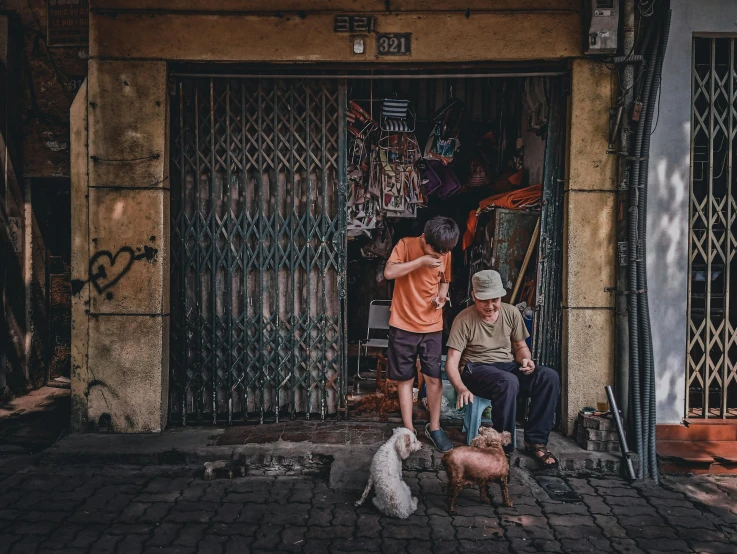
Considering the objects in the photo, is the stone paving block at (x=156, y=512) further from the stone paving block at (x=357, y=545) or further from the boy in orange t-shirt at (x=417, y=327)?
the boy in orange t-shirt at (x=417, y=327)

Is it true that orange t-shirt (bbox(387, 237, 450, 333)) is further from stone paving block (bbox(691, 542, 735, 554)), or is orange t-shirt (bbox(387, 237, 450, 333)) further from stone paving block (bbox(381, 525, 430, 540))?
A: stone paving block (bbox(691, 542, 735, 554))

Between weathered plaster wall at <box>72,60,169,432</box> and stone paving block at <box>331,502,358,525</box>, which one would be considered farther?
weathered plaster wall at <box>72,60,169,432</box>

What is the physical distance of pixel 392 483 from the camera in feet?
13.2

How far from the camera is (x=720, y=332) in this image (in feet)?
17.8

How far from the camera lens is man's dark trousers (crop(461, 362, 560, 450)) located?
4770 mm

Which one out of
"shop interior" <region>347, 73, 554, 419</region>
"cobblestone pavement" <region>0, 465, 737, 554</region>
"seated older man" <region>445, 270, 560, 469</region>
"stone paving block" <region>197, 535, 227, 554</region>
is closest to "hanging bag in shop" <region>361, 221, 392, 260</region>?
"shop interior" <region>347, 73, 554, 419</region>

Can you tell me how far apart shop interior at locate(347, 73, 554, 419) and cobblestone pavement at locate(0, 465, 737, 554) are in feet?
5.52

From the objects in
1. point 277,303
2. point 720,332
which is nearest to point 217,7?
point 277,303

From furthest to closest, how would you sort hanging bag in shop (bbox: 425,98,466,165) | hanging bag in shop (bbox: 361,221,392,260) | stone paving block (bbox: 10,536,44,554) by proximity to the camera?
hanging bag in shop (bbox: 361,221,392,260) < hanging bag in shop (bbox: 425,98,466,165) < stone paving block (bbox: 10,536,44,554)

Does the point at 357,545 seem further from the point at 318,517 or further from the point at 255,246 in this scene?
the point at 255,246

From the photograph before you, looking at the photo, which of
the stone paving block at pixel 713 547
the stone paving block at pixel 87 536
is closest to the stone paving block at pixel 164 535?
the stone paving block at pixel 87 536

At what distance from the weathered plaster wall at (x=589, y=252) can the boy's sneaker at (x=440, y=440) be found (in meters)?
1.24

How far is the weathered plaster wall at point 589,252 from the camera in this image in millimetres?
5363

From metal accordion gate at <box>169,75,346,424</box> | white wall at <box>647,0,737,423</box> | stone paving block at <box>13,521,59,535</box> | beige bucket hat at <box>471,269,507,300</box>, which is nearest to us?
stone paving block at <box>13,521,59,535</box>
